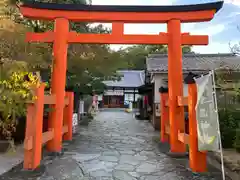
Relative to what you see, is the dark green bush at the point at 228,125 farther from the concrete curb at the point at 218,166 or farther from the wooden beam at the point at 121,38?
the wooden beam at the point at 121,38

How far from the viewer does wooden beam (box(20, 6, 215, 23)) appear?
22.3 ft

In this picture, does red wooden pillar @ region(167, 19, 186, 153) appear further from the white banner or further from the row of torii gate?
the white banner

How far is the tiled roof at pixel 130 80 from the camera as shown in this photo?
33.7 m

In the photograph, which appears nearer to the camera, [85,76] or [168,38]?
[168,38]

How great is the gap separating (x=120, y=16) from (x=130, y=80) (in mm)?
28370

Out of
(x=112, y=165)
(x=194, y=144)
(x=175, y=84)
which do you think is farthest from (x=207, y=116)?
(x=112, y=165)

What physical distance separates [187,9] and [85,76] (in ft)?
21.5

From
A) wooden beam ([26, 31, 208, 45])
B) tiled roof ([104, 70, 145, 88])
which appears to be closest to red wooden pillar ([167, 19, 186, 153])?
wooden beam ([26, 31, 208, 45])

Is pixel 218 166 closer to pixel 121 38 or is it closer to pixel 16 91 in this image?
pixel 121 38

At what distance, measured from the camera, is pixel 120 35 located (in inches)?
273

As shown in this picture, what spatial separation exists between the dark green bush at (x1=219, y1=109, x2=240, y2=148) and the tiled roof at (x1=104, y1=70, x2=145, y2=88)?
2516 centimetres

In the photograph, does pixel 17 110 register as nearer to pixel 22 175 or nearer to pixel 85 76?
pixel 22 175

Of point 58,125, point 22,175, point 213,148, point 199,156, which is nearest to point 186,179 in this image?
point 199,156

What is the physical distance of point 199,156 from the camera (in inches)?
192
